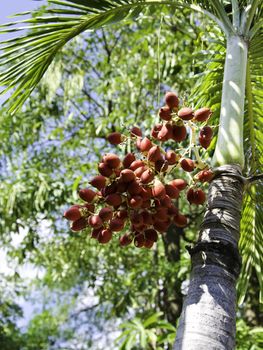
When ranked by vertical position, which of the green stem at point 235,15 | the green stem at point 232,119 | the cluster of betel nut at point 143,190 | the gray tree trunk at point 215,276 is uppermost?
the green stem at point 235,15

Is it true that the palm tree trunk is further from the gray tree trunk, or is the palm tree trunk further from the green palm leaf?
the green palm leaf

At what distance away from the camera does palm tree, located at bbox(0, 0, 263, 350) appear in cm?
106

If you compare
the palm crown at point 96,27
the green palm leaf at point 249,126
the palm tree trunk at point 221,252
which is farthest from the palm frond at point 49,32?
the palm tree trunk at point 221,252

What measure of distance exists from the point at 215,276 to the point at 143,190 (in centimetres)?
27

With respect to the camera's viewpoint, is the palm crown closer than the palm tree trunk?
No

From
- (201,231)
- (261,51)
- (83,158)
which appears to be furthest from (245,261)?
(83,158)

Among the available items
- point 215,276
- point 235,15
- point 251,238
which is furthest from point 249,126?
point 215,276

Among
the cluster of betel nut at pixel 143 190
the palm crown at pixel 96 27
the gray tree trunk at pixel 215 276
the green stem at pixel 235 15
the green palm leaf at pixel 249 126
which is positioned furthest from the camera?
the green palm leaf at pixel 249 126

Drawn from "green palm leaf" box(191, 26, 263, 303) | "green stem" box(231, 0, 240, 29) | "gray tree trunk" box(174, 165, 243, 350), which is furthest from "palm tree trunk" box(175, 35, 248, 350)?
"green palm leaf" box(191, 26, 263, 303)

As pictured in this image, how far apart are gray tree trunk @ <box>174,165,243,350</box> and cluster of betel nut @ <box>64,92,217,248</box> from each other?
9 cm

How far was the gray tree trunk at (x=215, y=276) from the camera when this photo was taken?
3.34 feet

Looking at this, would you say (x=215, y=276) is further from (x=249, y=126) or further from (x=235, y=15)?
(x=249, y=126)

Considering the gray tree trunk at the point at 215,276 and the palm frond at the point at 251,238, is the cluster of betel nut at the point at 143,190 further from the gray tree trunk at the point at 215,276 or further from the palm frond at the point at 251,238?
the palm frond at the point at 251,238

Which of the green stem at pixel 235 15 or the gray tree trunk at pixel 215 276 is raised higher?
the green stem at pixel 235 15
